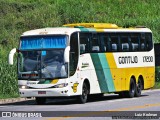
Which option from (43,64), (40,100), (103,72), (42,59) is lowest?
(40,100)

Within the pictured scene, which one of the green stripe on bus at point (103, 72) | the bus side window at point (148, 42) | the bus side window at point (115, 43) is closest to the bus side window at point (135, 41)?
the bus side window at point (148, 42)

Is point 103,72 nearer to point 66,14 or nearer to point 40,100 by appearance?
point 40,100

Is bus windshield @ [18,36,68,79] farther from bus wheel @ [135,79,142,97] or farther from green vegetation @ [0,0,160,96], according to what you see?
green vegetation @ [0,0,160,96]

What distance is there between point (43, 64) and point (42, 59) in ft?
0.70

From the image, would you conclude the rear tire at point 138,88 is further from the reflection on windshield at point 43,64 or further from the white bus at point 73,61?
the reflection on windshield at point 43,64

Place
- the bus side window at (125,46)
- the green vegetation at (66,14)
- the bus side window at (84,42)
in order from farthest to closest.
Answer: the green vegetation at (66,14) < the bus side window at (125,46) < the bus side window at (84,42)

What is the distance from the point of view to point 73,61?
2745cm

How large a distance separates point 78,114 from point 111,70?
9.56 m

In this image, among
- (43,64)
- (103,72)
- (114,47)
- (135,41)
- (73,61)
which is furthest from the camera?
(135,41)

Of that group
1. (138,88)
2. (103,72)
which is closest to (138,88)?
(138,88)

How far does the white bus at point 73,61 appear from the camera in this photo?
27.2 m

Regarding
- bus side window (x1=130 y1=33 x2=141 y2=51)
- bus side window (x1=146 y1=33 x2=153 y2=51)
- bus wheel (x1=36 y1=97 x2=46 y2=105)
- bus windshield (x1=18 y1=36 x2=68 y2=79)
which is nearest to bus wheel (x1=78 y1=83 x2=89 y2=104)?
bus windshield (x1=18 y1=36 x2=68 y2=79)

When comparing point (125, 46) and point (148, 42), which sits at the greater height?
point (148, 42)

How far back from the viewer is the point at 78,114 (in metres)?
21.3
